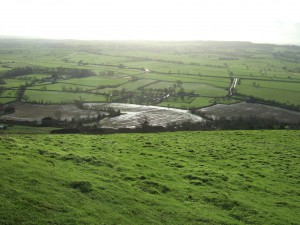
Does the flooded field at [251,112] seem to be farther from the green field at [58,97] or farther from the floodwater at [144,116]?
the green field at [58,97]

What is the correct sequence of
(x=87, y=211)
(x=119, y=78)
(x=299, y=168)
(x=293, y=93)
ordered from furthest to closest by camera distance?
(x=119, y=78) → (x=293, y=93) → (x=299, y=168) → (x=87, y=211)

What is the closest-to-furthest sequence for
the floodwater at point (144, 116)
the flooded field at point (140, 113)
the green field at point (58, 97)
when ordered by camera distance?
the floodwater at point (144, 116)
the flooded field at point (140, 113)
the green field at point (58, 97)

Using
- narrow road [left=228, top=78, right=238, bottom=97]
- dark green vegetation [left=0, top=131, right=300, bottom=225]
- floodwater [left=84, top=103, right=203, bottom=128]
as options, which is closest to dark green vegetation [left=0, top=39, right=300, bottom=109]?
narrow road [left=228, top=78, right=238, bottom=97]

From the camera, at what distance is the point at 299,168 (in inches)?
1316

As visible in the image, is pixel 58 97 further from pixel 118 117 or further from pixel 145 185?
pixel 145 185

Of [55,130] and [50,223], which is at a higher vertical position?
[50,223]

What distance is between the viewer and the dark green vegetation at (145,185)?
18.0 meters

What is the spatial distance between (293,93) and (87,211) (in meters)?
111

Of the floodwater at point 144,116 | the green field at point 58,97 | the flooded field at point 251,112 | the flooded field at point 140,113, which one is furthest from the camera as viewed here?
the green field at point 58,97

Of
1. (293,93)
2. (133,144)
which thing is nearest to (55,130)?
(133,144)

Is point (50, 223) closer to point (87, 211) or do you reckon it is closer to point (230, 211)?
point (87, 211)

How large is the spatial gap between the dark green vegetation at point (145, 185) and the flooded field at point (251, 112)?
45771mm

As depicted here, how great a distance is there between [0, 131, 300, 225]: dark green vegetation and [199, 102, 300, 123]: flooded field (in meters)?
45.8

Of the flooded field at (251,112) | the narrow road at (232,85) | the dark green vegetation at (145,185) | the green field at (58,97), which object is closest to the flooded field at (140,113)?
the flooded field at (251,112)
